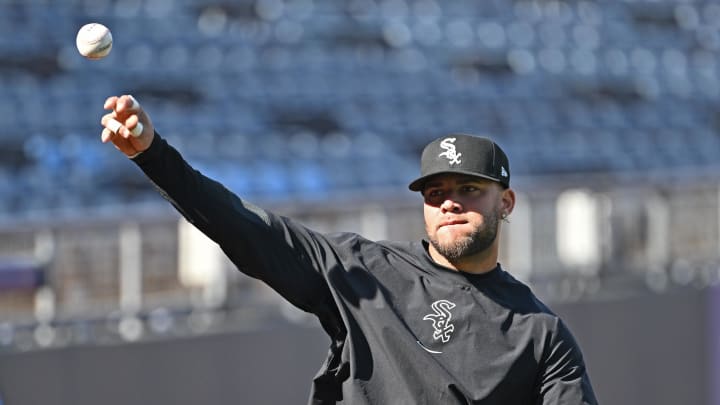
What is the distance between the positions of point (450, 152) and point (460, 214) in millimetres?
137

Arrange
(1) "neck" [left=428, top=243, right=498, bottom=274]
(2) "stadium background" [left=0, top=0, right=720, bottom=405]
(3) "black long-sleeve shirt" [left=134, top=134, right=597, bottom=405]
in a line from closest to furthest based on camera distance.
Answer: (3) "black long-sleeve shirt" [left=134, top=134, right=597, bottom=405] < (1) "neck" [left=428, top=243, right=498, bottom=274] < (2) "stadium background" [left=0, top=0, right=720, bottom=405]

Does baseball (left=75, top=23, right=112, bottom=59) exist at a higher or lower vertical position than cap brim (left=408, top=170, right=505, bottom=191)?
higher

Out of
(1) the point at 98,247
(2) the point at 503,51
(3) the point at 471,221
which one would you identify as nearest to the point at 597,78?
(2) the point at 503,51

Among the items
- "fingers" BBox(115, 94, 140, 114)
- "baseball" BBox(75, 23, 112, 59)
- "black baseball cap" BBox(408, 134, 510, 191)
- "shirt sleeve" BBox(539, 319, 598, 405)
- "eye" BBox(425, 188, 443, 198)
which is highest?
"baseball" BBox(75, 23, 112, 59)

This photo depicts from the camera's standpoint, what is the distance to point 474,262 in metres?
2.59

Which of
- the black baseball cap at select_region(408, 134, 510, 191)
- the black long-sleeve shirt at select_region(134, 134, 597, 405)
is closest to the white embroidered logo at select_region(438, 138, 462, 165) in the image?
the black baseball cap at select_region(408, 134, 510, 191)

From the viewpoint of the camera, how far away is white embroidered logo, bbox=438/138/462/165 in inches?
99.5

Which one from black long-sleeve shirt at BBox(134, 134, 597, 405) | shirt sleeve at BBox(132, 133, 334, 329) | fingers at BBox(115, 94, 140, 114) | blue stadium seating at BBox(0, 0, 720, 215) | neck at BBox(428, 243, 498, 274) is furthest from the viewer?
blue stadium seating at BBox(0, 0, 720, 215)

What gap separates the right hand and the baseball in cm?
24

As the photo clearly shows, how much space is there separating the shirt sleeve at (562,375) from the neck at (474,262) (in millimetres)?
204

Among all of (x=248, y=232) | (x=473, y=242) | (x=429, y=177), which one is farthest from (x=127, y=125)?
(x=473, y=242)

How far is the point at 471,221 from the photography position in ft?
8.34

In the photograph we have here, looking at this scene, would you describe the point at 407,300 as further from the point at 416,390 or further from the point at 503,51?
the point at 503,51

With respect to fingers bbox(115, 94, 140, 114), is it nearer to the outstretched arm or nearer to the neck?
the outstretched arm
